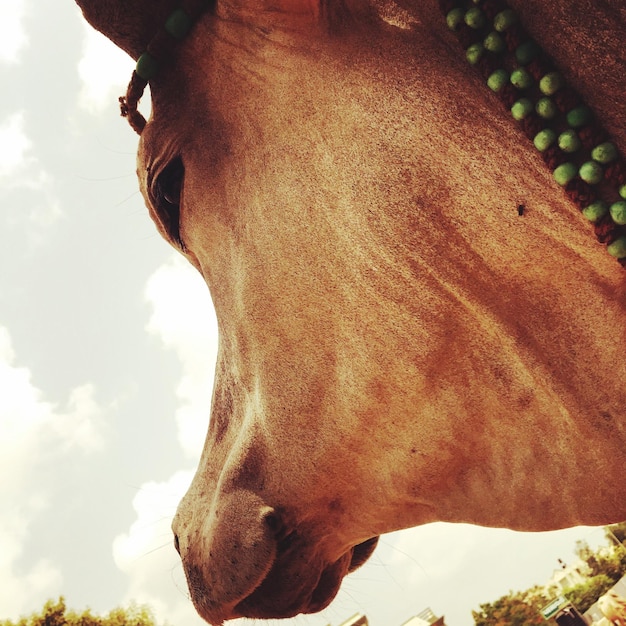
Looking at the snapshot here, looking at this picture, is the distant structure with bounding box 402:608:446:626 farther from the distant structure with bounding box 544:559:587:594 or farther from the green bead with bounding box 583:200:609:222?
the green bead with bounding box 583:200:609:222

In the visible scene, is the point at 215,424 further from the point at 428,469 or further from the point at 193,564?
the point at 428,469

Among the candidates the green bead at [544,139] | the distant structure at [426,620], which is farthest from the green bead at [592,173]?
the distant structure at [426,620]

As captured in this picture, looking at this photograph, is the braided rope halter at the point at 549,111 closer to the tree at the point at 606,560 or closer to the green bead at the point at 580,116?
the green bead at the point at 580,116

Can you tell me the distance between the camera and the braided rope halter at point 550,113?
1.30m

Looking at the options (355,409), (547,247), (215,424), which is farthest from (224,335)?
(547,247)

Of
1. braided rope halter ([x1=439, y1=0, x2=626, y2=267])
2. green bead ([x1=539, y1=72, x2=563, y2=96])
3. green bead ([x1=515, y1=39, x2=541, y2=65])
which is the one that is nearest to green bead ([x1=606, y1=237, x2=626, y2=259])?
braided rope halter ([x1=439, y1=0, x2=626, y2=267])

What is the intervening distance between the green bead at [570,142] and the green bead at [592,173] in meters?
0.05

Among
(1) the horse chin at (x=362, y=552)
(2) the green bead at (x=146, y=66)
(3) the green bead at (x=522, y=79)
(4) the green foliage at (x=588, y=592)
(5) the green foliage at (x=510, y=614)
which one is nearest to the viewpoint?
(3) the green bead at (x=522, y=79)

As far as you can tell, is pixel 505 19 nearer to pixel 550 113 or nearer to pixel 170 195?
pixel 550 113

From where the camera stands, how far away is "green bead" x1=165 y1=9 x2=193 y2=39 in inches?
79.0

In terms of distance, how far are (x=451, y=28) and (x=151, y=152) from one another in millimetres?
1281

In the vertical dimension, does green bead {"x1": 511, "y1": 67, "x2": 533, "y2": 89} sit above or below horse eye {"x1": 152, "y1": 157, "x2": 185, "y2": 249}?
above

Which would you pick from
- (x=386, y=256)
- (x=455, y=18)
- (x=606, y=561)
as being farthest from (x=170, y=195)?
(x=606, y=561)

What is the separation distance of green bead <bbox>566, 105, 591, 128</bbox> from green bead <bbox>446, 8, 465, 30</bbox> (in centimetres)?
39
